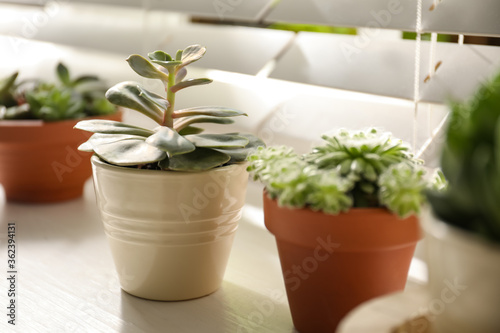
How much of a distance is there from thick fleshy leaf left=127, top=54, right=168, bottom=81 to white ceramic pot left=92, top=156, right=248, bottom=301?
0.12m

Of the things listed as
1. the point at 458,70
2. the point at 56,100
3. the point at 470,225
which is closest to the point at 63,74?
the point at 56,100

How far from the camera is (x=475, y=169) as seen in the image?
42 cm

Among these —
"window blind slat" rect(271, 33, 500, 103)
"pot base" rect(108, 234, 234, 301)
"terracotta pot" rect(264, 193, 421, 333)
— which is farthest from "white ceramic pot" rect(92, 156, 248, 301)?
"window blind slat" rect(271, 33, 500, 103)

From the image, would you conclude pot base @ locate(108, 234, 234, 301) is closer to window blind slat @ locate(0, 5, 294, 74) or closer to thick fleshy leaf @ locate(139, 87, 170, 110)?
thick fleshy leaf @ locate(139, 87, 170, 110)

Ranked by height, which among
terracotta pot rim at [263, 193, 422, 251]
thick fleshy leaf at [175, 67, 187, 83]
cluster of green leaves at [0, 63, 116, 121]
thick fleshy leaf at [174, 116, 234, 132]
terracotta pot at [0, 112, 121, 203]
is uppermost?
thick fleshy leaf at [175, 67, 187, 83]

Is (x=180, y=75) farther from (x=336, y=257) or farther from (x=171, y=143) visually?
(x=336, y=257)

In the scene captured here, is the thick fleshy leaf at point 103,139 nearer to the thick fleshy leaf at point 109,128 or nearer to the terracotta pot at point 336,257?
the thick fleshy leaf at point 109,128

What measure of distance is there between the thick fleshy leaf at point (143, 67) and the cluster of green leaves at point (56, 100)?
16.5 inches

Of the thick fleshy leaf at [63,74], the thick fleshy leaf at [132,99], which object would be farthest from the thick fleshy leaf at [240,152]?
the thick fleshy leaf at [63,74]

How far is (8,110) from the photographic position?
116 centimetres

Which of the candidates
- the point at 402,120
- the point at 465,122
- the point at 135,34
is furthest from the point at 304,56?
the point at 465,122

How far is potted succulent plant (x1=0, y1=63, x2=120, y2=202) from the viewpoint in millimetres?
1123

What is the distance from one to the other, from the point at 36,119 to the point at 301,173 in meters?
0.71

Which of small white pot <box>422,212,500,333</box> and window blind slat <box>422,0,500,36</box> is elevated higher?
window blind slat <box>422,0,500,36</box>
